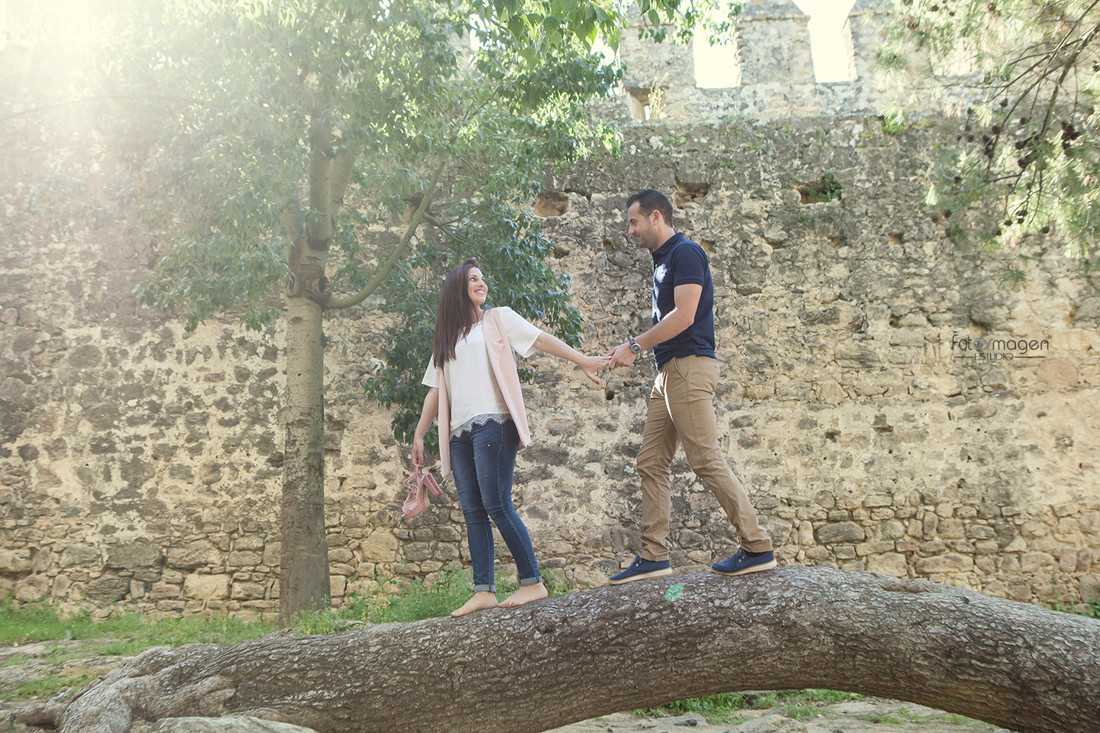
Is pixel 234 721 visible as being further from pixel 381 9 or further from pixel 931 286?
pixel 931 286

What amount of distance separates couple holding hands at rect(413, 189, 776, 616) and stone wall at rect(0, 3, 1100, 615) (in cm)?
310

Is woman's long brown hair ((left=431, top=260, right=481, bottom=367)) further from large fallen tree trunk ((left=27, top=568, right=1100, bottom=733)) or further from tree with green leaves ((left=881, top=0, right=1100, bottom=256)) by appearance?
tree with green leaves ((left=881, top=0, right=1100, bottom=256))

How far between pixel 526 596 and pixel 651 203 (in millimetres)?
1771

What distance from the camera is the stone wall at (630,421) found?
20.1 feet

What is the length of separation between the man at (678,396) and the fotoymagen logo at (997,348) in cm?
424

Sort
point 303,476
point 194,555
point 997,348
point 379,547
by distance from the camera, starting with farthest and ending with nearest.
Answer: point 997,348, point 379,547, point 194,555, point 303,476

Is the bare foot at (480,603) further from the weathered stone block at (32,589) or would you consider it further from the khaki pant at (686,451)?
the weathered stone block at (32,589)

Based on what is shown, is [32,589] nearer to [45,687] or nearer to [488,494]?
[45,687]

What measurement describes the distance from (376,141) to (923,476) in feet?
16.5

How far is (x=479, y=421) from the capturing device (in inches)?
123

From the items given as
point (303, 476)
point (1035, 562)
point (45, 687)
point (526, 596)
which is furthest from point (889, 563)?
point (45, 687)

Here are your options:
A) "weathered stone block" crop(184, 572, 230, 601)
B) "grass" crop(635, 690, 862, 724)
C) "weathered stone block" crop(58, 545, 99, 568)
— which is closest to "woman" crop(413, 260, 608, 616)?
"grass" crop(635, 690, 862, 724)

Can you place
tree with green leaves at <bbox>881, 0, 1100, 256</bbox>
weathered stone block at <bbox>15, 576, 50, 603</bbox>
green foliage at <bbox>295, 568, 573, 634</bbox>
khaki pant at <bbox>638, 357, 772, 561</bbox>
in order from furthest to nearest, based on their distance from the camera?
weathered stone block at <bbox>15, 576, 50, 603</bbox>
green foliage at <bbox>295, 568, 573, 634</bbox>
tree with green leaves at <bbox>881, 0, 1100, 256</bbox>
khaki pant at <bbox>638, 357, 772, 561</bbox>

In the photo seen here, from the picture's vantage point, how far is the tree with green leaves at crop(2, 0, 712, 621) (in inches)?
172
